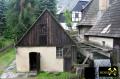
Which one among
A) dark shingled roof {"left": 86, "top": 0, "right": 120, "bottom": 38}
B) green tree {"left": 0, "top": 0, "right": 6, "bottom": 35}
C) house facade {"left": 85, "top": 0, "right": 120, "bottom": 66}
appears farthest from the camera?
green tree {"left": 0, "top": 0, "right": 6, "bottom": 35}

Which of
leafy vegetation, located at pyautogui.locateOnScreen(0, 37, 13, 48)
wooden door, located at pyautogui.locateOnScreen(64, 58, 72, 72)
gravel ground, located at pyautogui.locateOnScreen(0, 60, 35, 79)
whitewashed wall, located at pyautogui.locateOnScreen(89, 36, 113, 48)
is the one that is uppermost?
whitewashed wall, located at pyautogui.locateOnScreen(89, 36, 113, 48)

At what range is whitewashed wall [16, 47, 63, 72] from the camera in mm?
28391

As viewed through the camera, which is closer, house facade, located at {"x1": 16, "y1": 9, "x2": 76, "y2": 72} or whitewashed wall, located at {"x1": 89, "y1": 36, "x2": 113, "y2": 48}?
whitewashed wall, located at {"x1": 89, "y1": 36, "x2": 113, "y2": 48}

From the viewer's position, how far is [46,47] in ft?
93.7

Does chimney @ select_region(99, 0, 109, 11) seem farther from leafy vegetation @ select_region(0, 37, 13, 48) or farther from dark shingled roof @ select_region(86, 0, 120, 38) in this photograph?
leafy vegetation @ select_region(0, 37, 13, 48)

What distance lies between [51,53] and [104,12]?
7880mm

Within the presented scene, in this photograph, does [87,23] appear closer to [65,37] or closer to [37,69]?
[65,37]

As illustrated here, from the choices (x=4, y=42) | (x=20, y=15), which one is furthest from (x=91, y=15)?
(x=4, y=42)

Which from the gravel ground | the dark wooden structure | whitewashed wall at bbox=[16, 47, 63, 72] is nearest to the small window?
whitewashed wall at bbox=[16, 47, 63, 72]

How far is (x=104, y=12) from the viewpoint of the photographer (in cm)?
3117

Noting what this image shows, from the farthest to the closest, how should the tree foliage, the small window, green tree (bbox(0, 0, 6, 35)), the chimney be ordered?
green tree (bbox(0, 0, 6, 35))
the tree foliage
the chimney
the small window

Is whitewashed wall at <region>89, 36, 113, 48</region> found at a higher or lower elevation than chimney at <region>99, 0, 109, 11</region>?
lower

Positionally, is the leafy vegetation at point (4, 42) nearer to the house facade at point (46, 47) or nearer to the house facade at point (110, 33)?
the house facade at point (46, 47)

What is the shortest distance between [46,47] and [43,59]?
129 centimetres
